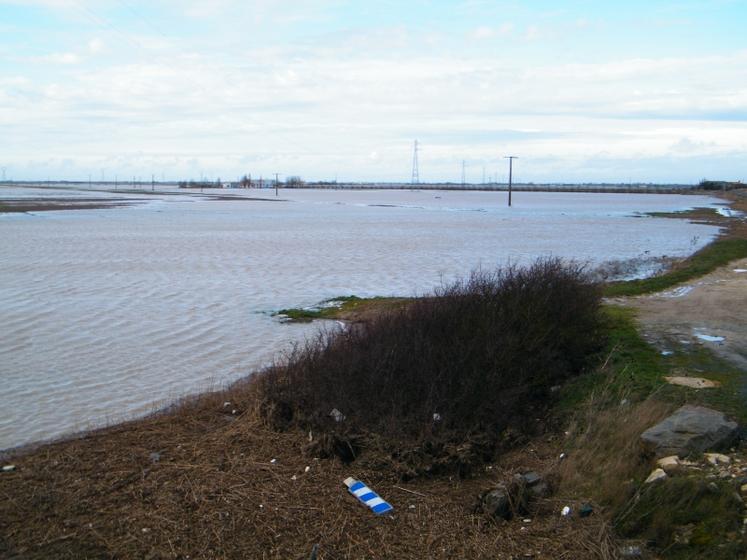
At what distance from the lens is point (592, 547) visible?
5645 mm

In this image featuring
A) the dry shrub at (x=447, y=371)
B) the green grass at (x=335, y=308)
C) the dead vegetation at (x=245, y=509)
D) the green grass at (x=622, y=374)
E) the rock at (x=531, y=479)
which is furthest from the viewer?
the green grass at (x=335, y=308)

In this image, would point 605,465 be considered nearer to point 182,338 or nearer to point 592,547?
point 592,547

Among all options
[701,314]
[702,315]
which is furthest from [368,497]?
[701,314]

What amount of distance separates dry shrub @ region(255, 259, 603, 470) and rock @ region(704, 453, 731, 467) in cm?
194

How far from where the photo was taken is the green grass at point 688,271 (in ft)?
59.0

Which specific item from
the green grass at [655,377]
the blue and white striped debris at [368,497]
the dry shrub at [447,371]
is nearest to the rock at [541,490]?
the dry shrub at [447,371]

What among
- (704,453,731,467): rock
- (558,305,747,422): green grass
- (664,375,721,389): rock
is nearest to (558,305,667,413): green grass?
(558,305,747,422): green grass

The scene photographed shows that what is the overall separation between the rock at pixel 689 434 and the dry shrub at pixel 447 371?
58.5 inches

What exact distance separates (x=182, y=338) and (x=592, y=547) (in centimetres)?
1074

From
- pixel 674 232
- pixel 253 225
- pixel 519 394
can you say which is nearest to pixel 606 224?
pixel 674 232

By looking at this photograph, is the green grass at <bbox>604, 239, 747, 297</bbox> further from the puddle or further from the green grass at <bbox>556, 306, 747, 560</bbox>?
the green grass at <bbox>556, 306, 747, 560</bbox>

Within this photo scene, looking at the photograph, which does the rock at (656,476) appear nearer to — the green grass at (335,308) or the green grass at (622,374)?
the green grass at (622,374)

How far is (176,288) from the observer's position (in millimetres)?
21688

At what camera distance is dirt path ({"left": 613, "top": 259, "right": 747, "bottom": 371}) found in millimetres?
11086
